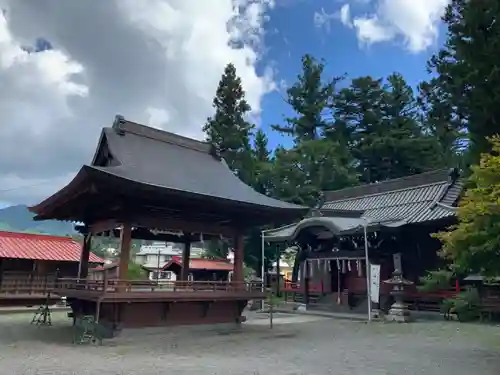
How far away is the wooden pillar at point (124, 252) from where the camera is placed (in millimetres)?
11523

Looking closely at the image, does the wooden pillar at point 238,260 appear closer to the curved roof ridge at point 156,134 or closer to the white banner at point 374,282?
the curved roof ridge at point 156,134

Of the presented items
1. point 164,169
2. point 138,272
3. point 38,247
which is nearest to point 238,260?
point 164,169

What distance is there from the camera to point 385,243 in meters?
19.3

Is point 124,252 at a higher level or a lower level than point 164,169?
lower

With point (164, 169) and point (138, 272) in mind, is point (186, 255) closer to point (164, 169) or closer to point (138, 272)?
point (164, 169)

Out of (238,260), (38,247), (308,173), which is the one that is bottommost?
(238,260)

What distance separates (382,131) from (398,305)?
21363 mm

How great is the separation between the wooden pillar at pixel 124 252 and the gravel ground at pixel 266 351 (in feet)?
5.38

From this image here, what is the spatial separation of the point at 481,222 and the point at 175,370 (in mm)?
5817

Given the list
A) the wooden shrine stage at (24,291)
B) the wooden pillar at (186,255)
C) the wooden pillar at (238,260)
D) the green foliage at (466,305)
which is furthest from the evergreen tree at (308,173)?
the wooden pillar at (238,260)

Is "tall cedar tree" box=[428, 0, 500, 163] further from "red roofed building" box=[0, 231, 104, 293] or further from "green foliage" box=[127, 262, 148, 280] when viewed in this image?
"green foliage" box=[127, 262, 148, 280]

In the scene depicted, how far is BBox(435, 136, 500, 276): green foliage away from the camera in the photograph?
23.7 feet

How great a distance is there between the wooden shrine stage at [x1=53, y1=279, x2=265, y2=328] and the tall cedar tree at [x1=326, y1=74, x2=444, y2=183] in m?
23.1

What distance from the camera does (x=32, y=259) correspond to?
21719mm
